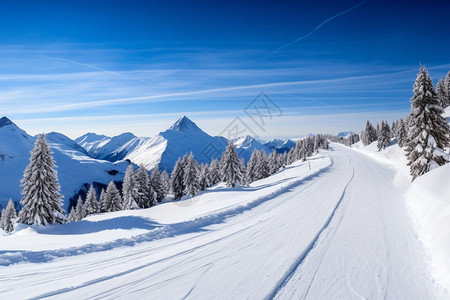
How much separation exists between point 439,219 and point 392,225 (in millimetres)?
1621

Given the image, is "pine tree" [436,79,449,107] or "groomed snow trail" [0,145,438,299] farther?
"pine tree" [436,79,449,107]

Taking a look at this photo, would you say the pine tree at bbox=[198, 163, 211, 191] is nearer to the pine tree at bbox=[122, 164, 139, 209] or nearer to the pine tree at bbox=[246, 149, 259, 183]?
the pine tree at bbox=[122, 164, 139, 209]

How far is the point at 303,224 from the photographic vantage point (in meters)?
10.1

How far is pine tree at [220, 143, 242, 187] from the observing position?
1722 inches

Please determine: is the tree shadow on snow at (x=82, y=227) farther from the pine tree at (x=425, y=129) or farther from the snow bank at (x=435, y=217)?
the pine tree at (x=425, y=129)

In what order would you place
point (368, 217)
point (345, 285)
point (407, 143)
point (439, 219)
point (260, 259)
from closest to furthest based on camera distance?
point (345, 285) < point (260, 259) < point (439, 219) < point (368, 217) < point (407, 143)

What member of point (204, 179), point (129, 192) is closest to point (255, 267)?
point (129, 192)

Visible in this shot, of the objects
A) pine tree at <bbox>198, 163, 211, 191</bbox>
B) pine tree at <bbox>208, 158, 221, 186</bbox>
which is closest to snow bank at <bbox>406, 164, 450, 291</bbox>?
pine tree at <bbox>198, 163, 211, 191</bbox>

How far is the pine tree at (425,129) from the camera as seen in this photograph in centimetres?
1866

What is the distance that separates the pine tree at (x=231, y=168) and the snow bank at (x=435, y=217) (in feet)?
102

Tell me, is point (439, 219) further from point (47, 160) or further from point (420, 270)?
point (47, 160)

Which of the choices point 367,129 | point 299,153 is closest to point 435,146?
point 299,153

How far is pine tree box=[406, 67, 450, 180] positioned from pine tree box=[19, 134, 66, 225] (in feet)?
110

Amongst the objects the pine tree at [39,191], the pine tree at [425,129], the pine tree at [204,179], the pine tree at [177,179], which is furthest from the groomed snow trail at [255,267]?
the pine tree at [177,179]
